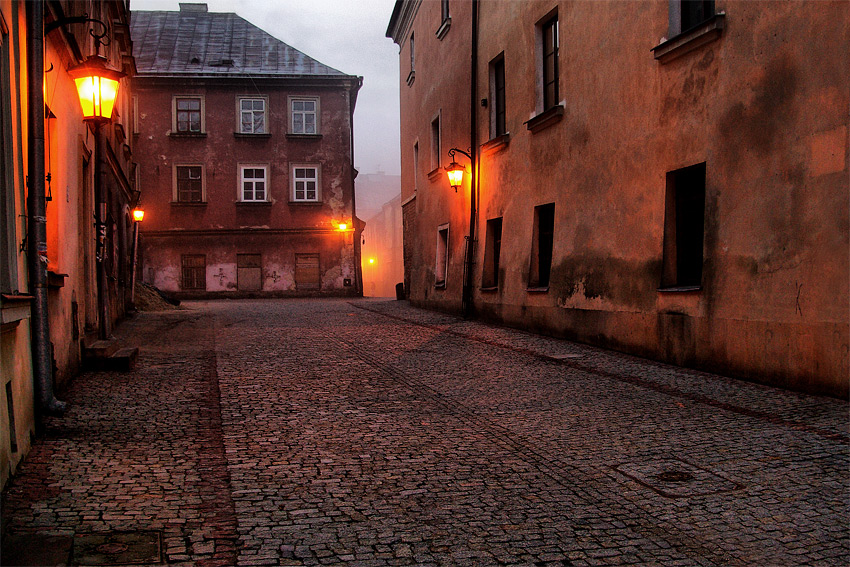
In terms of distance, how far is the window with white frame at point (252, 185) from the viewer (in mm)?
32219

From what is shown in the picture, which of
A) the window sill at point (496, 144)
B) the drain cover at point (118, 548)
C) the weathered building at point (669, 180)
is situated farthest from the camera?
the window sill at point (496, 144)

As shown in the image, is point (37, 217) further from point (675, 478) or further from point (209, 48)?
point (209, 48)

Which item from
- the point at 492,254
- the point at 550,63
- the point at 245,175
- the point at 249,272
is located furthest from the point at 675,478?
the point at 245,175

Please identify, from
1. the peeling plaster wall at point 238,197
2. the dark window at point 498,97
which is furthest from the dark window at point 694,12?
the peeling plaster wall at point 238,197

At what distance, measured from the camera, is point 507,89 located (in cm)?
1496

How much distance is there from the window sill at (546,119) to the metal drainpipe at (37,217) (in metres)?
8.52

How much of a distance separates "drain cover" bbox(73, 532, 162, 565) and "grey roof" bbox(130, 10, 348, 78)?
3101cm

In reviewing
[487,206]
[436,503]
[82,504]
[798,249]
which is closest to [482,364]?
[798,249]

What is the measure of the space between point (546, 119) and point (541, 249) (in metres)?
2.39

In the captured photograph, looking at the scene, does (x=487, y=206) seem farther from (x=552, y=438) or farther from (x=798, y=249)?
(x=552, y=438)

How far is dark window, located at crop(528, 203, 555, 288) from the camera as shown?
13531 mm

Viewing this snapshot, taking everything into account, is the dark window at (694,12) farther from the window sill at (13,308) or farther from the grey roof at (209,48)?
the grey roof at (209,48)

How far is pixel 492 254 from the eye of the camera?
16094 millimetres

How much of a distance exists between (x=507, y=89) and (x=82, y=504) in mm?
12697
